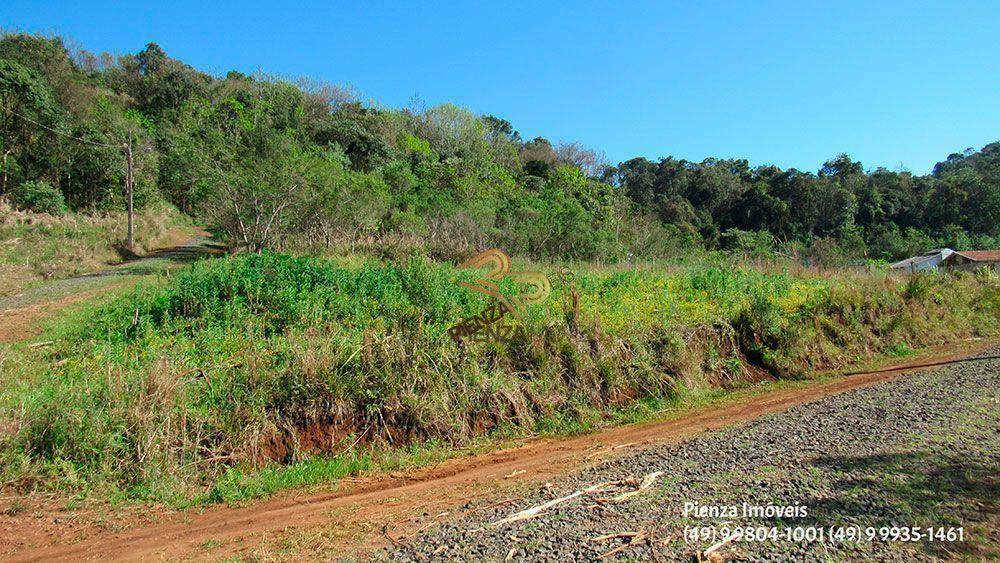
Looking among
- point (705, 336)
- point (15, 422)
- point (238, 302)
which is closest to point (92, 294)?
point (238, 302)

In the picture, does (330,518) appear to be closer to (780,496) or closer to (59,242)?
(780,496)

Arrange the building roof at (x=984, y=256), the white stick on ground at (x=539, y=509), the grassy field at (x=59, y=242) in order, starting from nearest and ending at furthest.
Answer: the white stick on ground at (x=539, y=509), the grassy field at (x=59, y=242), the building roof at (x=984, y=256)

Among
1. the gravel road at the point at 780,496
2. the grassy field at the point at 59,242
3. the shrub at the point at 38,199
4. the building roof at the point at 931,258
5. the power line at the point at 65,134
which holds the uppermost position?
the power line at the point at 65,134

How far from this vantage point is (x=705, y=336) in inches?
356

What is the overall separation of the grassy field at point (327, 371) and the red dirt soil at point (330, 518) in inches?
15.6

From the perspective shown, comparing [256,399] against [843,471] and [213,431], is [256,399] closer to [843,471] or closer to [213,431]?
[213,431]

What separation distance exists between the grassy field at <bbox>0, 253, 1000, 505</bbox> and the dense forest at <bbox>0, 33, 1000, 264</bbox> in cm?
830

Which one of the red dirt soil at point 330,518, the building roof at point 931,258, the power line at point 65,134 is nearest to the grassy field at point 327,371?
the red dirt soil at point 330,518

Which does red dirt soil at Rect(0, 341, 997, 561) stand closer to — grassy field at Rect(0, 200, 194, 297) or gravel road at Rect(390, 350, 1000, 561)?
gravel road at Rect(390, 350, 1000, 561)

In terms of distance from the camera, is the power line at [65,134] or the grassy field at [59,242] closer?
the grassy field at [59,242]

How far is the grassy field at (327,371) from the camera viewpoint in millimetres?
4715

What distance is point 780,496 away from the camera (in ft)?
13.2

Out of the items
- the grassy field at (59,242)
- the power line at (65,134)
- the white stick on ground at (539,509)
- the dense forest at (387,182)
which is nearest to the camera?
the white stick on ground at (539,509)

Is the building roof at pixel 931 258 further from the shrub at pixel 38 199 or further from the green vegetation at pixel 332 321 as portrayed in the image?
the shrub at pixel 38 199
